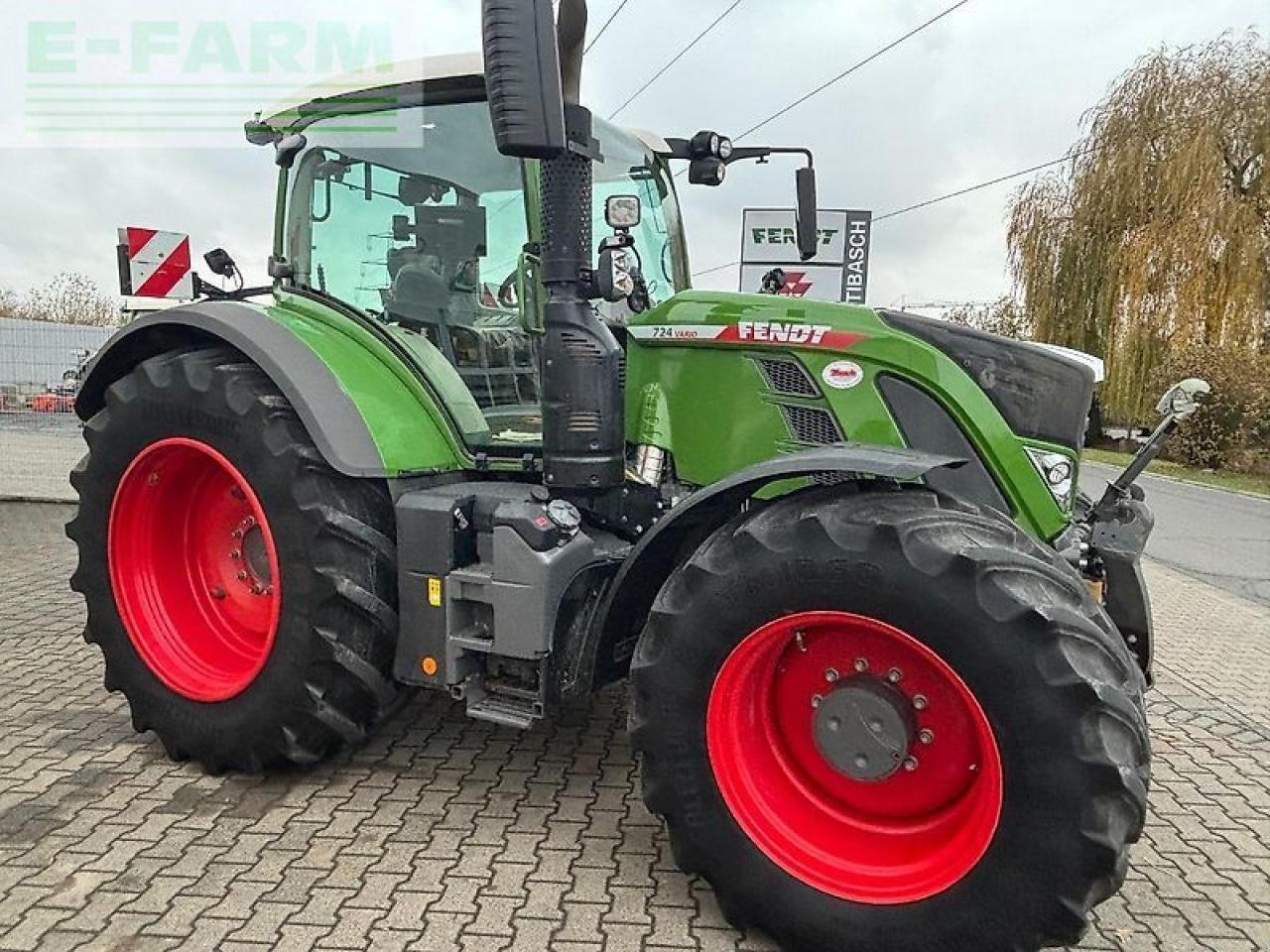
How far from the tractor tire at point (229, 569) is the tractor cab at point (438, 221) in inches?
22.8

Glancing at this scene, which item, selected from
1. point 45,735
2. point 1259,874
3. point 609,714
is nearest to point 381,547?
point 609,714

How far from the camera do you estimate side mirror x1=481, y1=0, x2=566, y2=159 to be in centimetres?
242

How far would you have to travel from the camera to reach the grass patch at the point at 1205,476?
17.2m

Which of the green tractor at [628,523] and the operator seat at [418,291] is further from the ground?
the operator seat at [418,291]

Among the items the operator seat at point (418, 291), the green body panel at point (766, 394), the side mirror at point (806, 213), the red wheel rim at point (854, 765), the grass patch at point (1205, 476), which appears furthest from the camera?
the grass patch at point (1205, 476)

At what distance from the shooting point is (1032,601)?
225 centimetres

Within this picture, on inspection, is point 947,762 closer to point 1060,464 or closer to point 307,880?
point 1060,464

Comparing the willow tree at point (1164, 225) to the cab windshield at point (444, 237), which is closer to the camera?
the cab windshield at point (444, 237)

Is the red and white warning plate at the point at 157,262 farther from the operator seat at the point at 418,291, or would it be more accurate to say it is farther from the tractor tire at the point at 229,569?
the operator seat at the point at 418,291

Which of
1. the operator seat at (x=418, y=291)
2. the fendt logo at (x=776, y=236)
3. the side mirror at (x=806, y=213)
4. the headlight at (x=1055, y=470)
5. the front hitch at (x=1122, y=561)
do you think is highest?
the fendt logo at (x=776, y=236)

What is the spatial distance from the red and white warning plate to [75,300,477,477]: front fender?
9.46 ft

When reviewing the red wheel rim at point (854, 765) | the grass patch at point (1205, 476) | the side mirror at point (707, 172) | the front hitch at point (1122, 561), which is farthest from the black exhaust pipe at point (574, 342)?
the grass patch at point (1205, 476)

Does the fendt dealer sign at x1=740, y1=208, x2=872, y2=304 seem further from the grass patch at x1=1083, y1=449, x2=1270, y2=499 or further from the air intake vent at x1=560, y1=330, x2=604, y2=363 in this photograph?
the grass patch at x1=1083, y1=449, x2=1270, y2=499

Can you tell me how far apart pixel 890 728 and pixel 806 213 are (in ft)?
7.96
